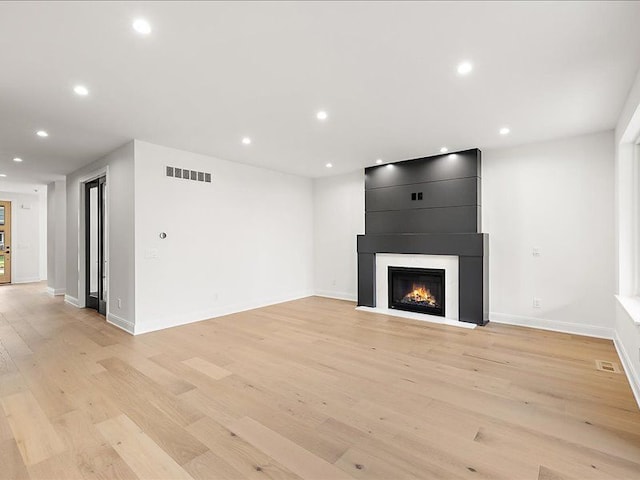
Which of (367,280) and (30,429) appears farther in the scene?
(367,280)

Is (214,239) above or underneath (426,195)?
underneath

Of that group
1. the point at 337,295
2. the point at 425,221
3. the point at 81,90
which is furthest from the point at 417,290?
the point at 81,90

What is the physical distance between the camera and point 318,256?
7.38m

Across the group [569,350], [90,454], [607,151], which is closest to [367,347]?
[569,350]

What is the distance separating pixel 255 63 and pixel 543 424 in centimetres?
345

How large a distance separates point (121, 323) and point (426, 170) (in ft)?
17.7

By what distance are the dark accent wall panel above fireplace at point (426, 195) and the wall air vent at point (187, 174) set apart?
9.73ft

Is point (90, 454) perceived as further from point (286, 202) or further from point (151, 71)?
point (286, 202)

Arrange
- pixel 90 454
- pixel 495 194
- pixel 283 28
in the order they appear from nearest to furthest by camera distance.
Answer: pixel 90 454, pixel 283 28, pixel 495 194

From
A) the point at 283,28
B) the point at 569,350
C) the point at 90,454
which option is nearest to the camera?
the point at 90,454

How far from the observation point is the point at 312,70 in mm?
2676

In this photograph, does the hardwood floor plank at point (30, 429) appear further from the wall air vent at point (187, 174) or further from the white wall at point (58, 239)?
the white wall at point (58, 239)

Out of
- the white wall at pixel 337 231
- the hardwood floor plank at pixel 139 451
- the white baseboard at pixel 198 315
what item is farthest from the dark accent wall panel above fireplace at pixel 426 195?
the hardwood floor plank at pixel 139 451

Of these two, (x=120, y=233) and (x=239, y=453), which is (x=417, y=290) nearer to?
(x=239, y=453)
